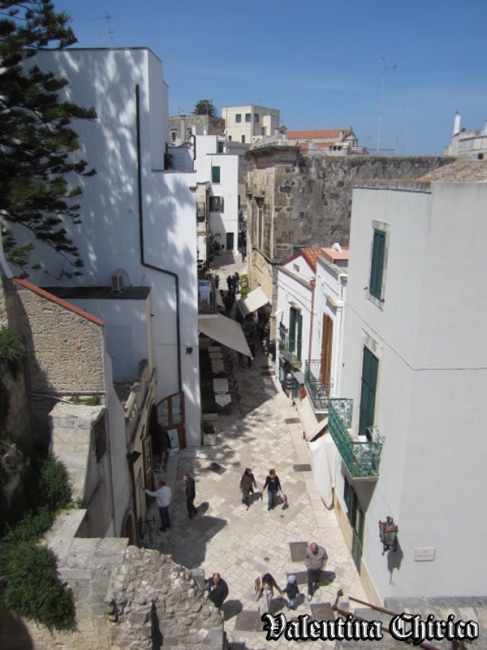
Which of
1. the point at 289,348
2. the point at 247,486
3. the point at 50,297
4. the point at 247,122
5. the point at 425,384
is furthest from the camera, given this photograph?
the point at 247,122

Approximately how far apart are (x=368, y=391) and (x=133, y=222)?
7985 mm

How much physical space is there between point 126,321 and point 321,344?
5113 millimetres

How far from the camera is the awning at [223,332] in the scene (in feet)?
56.1

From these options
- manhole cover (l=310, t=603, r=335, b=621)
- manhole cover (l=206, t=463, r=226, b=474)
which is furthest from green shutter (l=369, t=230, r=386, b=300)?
manhole cover (l=206, t=463, r=226, b=474)

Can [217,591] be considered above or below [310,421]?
below

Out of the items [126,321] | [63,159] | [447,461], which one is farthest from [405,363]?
[63,159]

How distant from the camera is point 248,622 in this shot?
29.7ft

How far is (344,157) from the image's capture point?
20625 mm

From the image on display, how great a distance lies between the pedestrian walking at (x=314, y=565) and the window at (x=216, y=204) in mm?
37358

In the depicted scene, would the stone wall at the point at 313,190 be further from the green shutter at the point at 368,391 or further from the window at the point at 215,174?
the window at the point at 215,174

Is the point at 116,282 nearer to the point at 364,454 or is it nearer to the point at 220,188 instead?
the point at 364,454

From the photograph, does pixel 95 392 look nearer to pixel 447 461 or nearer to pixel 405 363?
pixel 405 363

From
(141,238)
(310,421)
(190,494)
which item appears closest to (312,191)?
(141,238)

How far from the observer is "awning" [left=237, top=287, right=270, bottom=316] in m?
23.4
